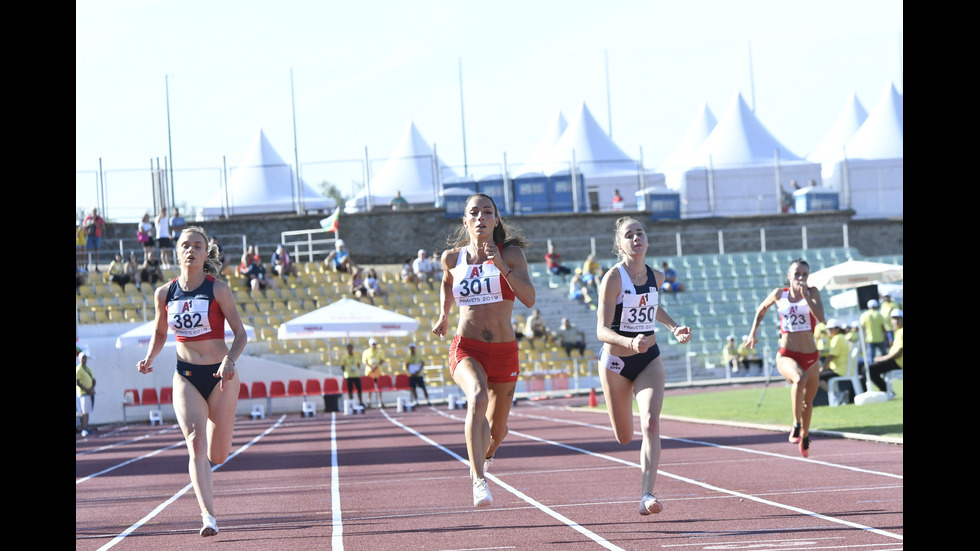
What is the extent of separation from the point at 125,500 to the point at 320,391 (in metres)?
17.3

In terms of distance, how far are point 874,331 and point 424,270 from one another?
53.2 ft

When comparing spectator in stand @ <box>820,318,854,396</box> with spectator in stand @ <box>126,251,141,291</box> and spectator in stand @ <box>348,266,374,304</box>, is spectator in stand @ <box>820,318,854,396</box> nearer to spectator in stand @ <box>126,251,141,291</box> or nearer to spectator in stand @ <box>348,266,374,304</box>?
spectator in stand @ <box>348,266,374,304</box>

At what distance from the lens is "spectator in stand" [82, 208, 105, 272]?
114 feet

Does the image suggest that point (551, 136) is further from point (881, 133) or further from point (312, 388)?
point (312, 388)

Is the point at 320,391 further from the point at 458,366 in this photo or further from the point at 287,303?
the point at 458,366

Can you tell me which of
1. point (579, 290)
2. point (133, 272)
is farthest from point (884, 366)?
point (133, 272)

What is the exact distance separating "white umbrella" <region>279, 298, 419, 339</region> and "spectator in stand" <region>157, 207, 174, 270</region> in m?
9.10

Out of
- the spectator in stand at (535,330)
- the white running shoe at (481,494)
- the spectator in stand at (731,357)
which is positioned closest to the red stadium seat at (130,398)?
the spectator in stand at (535,330)

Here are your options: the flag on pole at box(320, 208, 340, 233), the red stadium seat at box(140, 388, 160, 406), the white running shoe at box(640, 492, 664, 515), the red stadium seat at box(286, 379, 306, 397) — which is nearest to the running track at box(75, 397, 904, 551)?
the white running shoe at box(640, 492, 664, 515)

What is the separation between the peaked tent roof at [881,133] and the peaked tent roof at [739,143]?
2.94 metres

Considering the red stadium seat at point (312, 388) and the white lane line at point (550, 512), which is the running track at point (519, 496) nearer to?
the white lane line at point (550, 512)

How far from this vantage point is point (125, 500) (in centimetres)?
1132

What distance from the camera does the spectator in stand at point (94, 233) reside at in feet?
114
